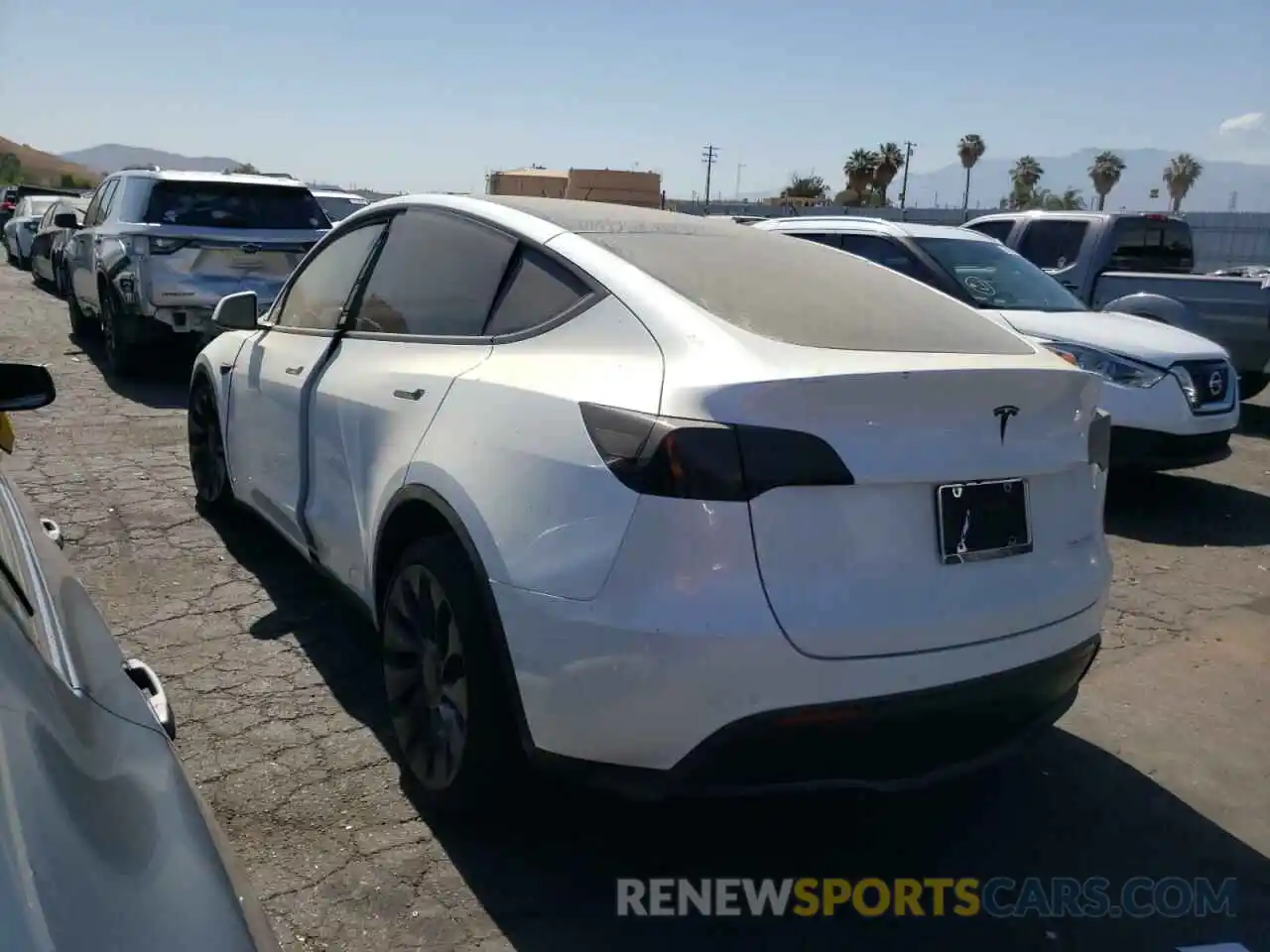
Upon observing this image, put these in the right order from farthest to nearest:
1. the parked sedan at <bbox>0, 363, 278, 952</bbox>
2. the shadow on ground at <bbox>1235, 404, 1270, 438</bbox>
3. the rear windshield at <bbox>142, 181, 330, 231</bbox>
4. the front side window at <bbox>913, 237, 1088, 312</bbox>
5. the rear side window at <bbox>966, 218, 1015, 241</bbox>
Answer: the rear side window at <bbox>966, 218, 1015, 241</bbox>, the shadow on ground at <bbox>1235, 404, 1270, 438</bbox>, the rear windshield at <bbox>142, 181, 330, 231</bbox>, the front side window at <bbox>913, 237, 1088, 312</bbox>, the parked sedan at <bbox>0, 363, 278, 952</bbox>

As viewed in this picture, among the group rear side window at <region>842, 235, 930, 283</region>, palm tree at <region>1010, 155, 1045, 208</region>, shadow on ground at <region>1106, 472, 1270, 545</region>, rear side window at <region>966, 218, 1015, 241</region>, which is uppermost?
palm tree at <region>1010, 155, 1045, 208</region>

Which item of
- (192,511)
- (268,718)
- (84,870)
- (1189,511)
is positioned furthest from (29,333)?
(84,870)

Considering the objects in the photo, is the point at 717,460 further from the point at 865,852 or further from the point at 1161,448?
the point at 1161,448

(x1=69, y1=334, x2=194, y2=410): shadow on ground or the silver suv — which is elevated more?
the silver suv

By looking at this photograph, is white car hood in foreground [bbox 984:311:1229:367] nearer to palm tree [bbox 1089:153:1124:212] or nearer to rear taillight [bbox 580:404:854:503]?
rear taillight [bbox 580:404:854:503]

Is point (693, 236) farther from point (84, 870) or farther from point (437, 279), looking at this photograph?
point (84, 870)

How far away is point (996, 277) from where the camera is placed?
7949 millimetres

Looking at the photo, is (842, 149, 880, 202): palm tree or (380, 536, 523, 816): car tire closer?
(380, 536, 523, 816): car tire

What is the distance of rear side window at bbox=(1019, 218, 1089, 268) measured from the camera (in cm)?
1035

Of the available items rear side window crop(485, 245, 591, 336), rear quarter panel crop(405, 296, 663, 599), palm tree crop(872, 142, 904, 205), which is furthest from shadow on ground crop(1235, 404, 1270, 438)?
palm tree crop(872, 142, 904, 205)

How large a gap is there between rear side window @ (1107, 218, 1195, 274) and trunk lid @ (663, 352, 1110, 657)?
8.44 meters

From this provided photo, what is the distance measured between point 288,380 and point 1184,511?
571cm

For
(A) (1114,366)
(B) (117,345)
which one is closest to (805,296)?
(A) (1114,366)

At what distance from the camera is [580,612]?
2480mm
